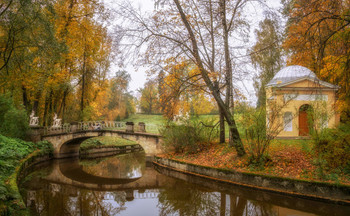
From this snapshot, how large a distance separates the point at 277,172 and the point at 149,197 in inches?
206

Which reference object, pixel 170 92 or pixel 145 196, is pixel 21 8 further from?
pixel 145 196

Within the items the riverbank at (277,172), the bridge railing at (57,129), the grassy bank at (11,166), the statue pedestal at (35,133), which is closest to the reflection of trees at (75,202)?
the grassy bank at (11,166)

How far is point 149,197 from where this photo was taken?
9.70 metres

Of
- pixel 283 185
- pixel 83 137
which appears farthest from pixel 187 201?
pixel 83 137

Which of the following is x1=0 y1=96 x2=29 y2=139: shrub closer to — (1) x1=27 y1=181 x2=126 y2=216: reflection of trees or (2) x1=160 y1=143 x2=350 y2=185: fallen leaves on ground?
(1) x1=27 y1=181 x2=126 y2=216: reflection of trees

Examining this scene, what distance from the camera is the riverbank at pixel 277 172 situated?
831 cm

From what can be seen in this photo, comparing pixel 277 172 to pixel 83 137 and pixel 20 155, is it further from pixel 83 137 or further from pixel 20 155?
pixel 83 137

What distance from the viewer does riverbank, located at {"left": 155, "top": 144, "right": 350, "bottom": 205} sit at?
831 centimetres

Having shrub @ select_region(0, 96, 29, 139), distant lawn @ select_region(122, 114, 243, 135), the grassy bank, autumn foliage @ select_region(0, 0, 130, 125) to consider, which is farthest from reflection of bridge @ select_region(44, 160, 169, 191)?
autumn foliage @ select_region(0, 0, 130, 125)

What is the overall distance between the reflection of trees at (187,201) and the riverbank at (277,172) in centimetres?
171

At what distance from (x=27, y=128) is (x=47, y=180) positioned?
25.5ft

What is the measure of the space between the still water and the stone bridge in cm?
350

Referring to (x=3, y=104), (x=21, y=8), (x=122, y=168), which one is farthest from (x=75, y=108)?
(x=21, y=8)

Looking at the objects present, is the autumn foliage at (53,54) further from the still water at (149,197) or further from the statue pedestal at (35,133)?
the still water at (149,197)
